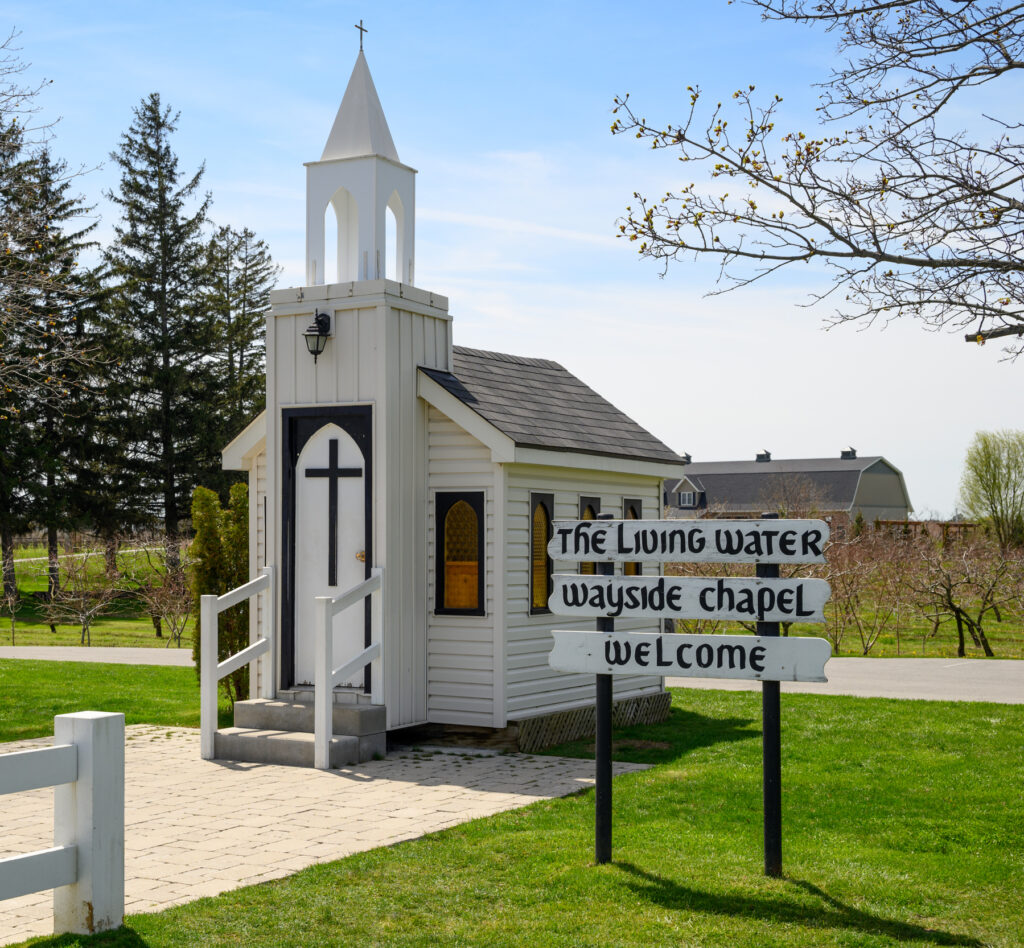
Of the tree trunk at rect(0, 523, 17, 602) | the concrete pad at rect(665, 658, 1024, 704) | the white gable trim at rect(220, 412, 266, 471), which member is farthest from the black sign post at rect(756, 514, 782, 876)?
the tree trunk at rect(0, 523, 17, 602)

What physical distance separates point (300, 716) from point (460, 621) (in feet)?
6.01

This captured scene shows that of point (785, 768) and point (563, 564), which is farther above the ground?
point (563, 564)

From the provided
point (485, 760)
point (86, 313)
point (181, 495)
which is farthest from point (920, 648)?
point (86, 313)

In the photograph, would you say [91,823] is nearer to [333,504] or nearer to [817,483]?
[333,504]

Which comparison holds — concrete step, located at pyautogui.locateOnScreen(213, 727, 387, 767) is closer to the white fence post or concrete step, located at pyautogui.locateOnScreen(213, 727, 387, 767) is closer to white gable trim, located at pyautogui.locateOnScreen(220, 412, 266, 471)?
white gable trim, located at pyautogui.locateOnScreen(220, 412, 266, 471)

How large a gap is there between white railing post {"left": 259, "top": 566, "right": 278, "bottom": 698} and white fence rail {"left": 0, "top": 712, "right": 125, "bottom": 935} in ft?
20.4

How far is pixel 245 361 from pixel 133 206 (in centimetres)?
763

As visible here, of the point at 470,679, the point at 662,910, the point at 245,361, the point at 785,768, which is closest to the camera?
the point at 662,910

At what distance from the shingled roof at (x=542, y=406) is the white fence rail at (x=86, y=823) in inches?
251

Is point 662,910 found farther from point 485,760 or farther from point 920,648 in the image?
point 920,648

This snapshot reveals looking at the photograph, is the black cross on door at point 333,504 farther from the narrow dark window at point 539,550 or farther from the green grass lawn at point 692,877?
the green grass lawn at point 692,877

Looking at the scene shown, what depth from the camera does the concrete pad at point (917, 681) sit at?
15.8m

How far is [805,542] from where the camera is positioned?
6844 millimetres

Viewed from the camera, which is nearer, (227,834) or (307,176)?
(227,834)
